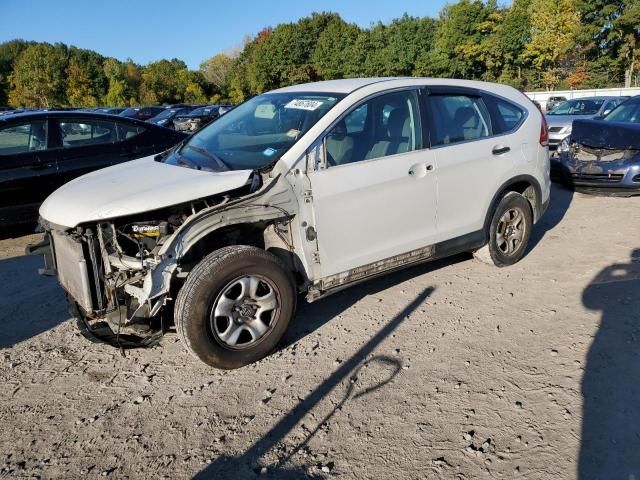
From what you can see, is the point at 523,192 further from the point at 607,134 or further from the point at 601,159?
the point at 607,134

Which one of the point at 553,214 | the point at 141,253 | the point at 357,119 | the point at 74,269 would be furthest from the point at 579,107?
the point at 74,269

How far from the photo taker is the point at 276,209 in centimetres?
340

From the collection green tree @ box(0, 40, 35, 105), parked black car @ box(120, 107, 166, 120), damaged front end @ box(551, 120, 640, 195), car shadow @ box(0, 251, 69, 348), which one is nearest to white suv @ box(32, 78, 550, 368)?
car shadow @ box(0, 251, 69, 348)

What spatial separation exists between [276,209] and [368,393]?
1.29 metres

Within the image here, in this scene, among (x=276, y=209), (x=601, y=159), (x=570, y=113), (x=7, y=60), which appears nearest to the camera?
(x=276, y=209)

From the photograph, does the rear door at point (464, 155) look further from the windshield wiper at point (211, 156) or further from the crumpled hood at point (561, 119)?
the crumpled hood at point (561, 119)

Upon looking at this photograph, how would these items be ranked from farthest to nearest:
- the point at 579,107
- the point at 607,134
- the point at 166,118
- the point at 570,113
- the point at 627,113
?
the point at 166,118
the point at 579,107
the point at 570,113
the point at 627,113
the point at 607,134

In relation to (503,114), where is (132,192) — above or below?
below

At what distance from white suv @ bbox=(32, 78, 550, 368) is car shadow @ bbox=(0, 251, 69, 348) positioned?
72 cm

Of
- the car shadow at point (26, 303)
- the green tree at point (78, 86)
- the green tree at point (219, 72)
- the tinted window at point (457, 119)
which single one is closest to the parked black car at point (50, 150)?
the car shadow at point (26, 303)

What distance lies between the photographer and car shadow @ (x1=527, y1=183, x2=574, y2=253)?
19.9ft

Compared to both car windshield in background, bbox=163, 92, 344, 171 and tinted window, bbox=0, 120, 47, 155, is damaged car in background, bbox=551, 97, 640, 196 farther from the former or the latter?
tinted window, bbox=0, 120, 47, 155

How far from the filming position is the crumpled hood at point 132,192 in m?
3.07

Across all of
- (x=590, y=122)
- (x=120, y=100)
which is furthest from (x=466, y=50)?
(x=590, y=122)
